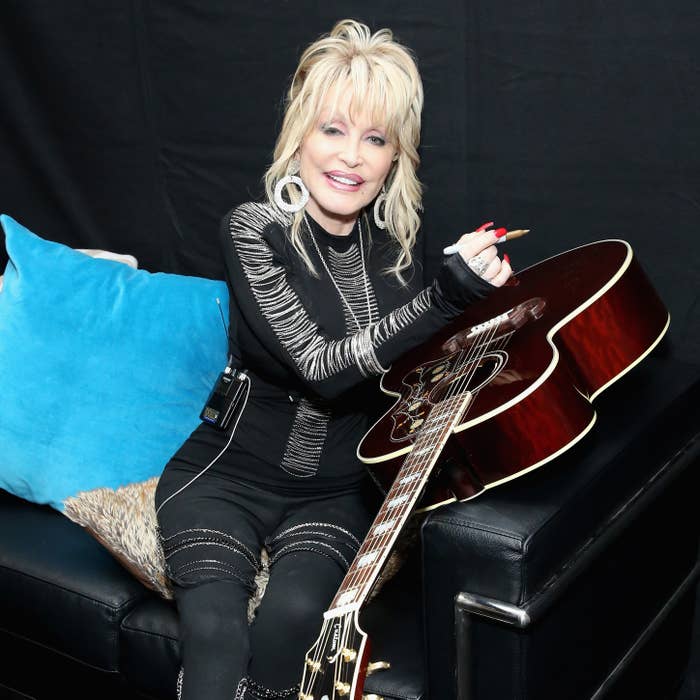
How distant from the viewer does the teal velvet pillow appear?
1.93 meters

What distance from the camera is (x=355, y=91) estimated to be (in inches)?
66.4

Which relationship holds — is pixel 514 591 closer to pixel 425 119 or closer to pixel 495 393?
pixel 495 393

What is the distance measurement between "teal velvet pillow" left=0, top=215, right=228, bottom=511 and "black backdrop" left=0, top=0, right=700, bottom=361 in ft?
1.23

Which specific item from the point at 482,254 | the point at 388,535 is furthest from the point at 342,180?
the point at 388,535

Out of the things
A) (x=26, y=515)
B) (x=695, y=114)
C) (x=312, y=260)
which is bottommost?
(x=26, y=515)

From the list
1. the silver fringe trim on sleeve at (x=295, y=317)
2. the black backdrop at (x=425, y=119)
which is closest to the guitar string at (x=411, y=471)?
the silver fringe trim on sleeve at (x=295, y=317)

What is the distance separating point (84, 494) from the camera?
173 centimetres

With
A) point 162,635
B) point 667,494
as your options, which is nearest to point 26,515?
point 162,635

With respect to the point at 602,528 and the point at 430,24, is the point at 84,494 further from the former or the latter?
the point at 430,24

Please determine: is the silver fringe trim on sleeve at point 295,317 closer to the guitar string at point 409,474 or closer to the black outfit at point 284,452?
the black outfit at point 284,452

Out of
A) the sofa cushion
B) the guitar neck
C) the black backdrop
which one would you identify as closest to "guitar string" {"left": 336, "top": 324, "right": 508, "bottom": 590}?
the guitar neck

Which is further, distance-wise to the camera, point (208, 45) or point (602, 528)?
point (208, 45)

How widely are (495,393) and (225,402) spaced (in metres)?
0.60

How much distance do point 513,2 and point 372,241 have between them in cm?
51
